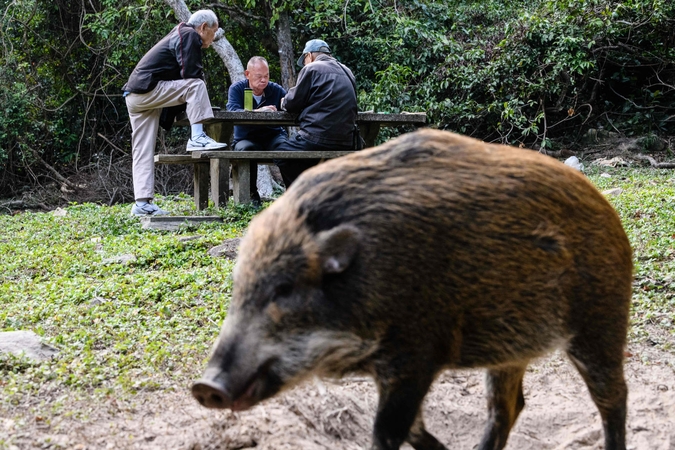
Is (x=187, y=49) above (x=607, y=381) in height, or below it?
above

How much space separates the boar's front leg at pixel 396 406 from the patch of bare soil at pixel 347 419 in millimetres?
512

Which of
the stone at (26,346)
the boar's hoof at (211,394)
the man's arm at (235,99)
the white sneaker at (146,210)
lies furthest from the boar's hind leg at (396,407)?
the man's arm at (235,99)

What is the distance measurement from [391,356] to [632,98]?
13148 millimetres

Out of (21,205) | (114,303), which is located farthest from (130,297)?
(21,205)

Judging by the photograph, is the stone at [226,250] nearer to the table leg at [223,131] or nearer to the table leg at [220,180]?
the table leg at [220,180]

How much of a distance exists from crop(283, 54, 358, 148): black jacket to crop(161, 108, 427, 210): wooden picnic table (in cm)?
19

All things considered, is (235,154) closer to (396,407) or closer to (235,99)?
(235,99)

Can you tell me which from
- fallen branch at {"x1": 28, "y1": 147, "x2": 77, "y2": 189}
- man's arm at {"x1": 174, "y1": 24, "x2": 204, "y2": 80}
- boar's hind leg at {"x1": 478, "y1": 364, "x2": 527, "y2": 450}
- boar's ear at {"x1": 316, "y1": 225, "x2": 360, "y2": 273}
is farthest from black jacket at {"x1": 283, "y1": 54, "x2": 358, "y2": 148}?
fallen branch at {"x1": 28, "y1": 147, "x2": 77, "y2": 189}

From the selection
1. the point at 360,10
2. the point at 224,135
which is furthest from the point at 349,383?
the point at 360,10

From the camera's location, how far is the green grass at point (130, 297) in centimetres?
378

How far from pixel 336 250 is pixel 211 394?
1.89 ft

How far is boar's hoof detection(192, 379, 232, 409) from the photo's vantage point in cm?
215

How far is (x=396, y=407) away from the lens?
7.64ft

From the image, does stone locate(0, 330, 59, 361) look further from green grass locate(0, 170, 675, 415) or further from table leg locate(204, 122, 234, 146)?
table leg locate(204, 122, 234, 146)
